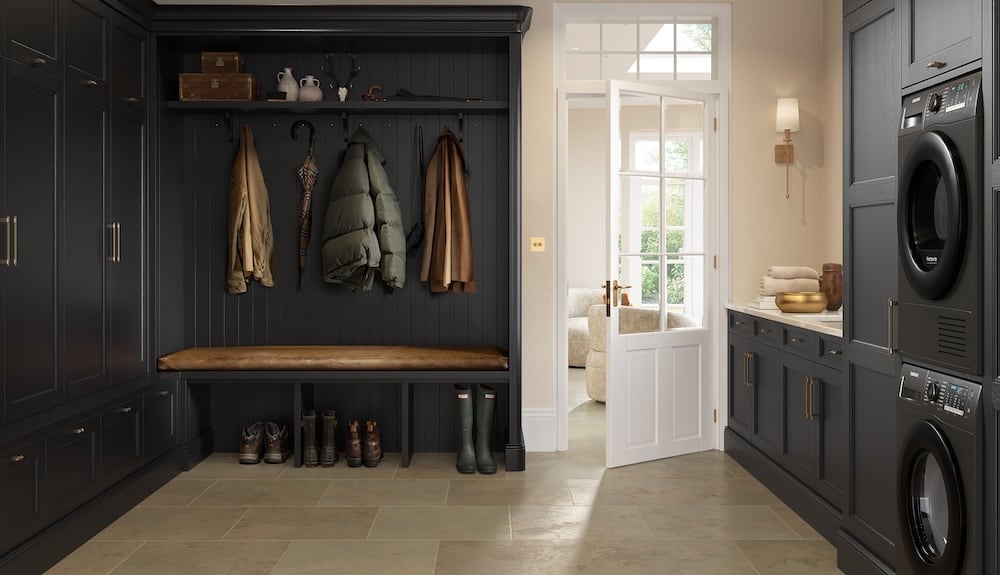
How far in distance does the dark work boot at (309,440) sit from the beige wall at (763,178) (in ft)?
4.00

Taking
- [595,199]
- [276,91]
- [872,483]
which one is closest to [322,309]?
[276,91]

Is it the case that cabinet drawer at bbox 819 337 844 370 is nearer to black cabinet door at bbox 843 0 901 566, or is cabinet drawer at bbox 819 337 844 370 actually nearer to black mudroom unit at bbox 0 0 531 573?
black cabinet door at bbox 843 0 901 566

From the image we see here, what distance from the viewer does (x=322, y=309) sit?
5047 mm

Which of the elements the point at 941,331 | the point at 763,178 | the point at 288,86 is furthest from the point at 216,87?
the point at 941,331

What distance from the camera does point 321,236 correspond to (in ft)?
16.5

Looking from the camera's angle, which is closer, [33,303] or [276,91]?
[33,303]

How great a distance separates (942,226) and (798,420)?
5.50ft

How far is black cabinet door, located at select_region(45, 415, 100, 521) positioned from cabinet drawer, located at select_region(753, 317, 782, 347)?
3.14 m

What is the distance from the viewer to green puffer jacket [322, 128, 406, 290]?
15.5 feet

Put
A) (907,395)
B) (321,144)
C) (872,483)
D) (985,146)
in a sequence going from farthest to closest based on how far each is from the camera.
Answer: (321,144) → (872,483) → (907,395) → (985,146)

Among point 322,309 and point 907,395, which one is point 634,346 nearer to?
point 322,309

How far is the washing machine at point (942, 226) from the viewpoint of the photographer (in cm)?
228

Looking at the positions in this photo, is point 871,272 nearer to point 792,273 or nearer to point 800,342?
point 800,342

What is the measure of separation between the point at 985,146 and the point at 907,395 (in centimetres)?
80
